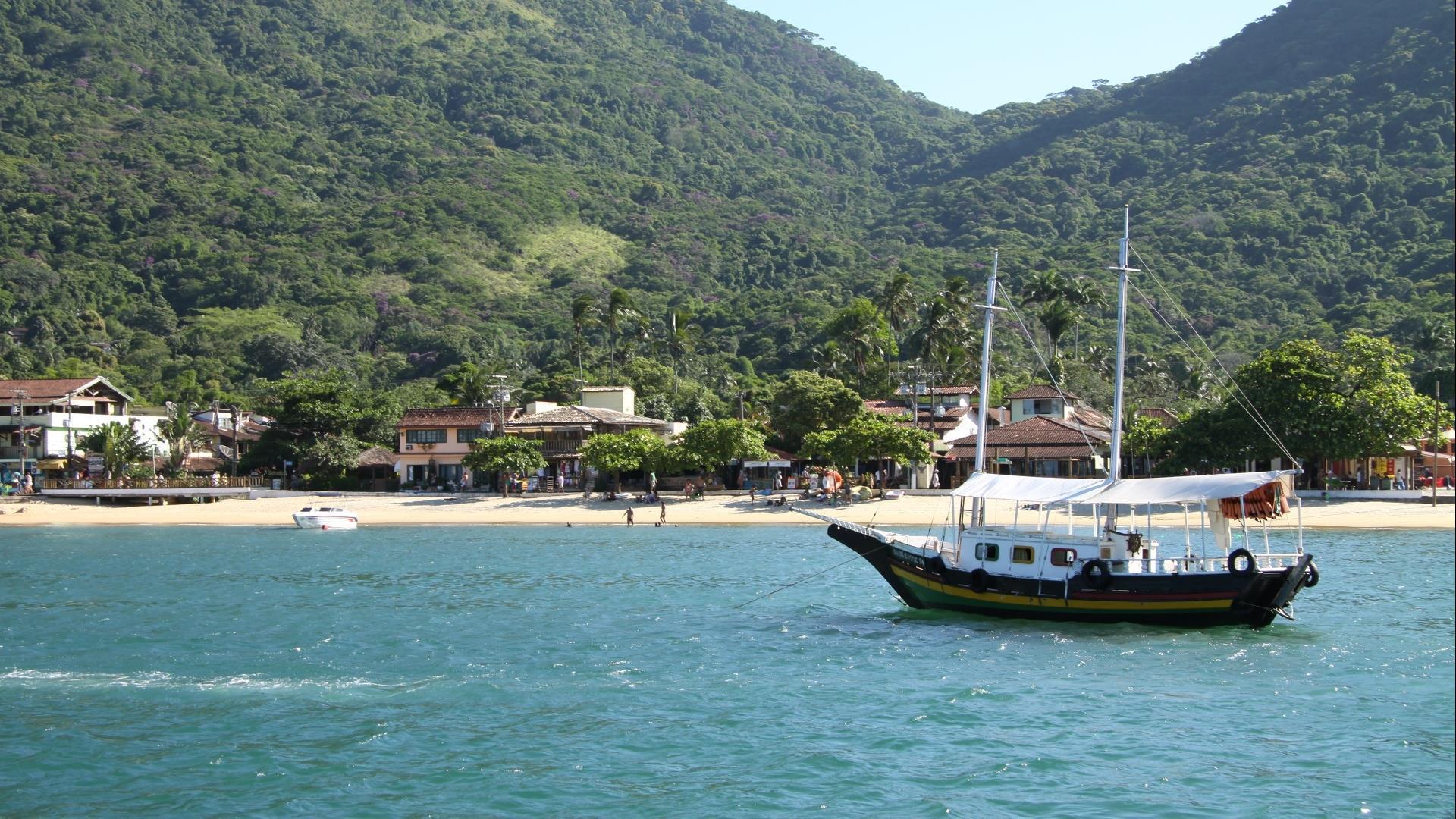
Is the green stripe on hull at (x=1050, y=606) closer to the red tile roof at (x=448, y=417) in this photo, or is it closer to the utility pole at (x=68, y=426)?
the red tile roof at (x=448, y=417)

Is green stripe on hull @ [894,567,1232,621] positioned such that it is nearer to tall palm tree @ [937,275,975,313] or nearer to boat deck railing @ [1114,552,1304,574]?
boat deck railing @ [1114,552,1304,574]

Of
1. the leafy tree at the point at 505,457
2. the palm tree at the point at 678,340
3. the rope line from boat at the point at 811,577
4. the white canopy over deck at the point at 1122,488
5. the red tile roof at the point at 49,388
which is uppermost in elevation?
the palm tree at the point at 678,340

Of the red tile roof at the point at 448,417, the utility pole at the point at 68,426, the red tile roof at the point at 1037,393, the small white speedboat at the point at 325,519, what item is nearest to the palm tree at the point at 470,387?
the red tile roof at the point at 448,417

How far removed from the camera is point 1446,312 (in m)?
92.9

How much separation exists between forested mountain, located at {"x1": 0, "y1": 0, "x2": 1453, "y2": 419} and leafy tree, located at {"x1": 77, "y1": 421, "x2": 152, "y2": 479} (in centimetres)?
2307

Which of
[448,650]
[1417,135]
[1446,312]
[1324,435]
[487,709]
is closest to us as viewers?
[487,709]

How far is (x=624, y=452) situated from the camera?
215 feet

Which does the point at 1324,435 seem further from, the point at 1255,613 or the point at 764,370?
the point at 764,370

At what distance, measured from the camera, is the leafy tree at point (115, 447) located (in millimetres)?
76375

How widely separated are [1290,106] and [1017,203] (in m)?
35.2

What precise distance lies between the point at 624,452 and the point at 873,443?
1256 centimetres

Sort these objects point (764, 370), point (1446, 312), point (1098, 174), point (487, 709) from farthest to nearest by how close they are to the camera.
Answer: point (1098, 174) < point (764, 370) < point (1446, 312) < point (487, 709)

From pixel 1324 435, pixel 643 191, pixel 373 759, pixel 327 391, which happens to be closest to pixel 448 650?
pixel 373 759

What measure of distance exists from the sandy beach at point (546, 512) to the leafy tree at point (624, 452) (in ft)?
6.54
